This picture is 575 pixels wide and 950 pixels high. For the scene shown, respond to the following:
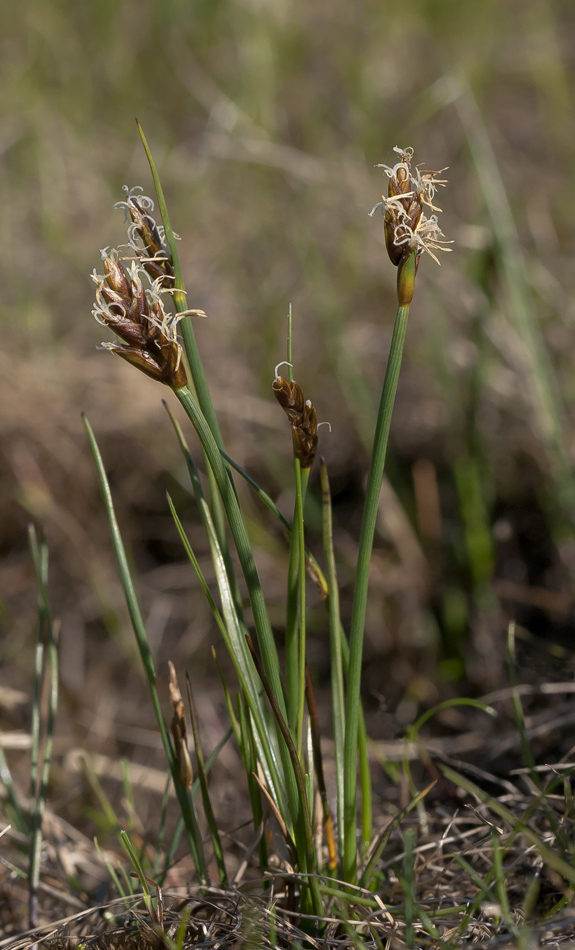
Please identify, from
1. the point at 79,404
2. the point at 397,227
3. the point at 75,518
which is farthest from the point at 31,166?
the point at 397,227

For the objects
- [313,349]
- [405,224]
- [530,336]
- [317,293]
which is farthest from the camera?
[313,349]

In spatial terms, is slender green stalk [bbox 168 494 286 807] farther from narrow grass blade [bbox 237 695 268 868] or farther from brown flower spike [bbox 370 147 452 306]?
brown flower spike [bbox 370 147 452 306]

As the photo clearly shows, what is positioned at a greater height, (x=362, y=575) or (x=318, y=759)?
(x=362, y=575)

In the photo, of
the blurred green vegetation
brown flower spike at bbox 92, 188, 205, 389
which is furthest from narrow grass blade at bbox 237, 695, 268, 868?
the blurred green vegetation

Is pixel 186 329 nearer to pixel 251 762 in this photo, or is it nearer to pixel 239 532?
pixel 239 532

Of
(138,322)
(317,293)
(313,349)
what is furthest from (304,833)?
(313,349)

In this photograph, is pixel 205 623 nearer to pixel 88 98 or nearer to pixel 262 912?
pixel 262 912
